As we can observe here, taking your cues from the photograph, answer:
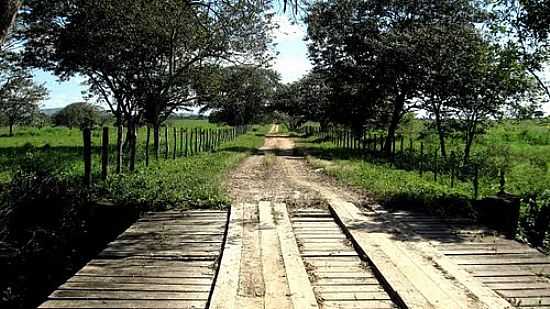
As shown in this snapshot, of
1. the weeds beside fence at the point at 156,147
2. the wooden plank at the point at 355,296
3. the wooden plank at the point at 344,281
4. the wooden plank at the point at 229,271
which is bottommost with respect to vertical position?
the wooden plank at the point at 355,296

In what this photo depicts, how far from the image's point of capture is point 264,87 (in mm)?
85312

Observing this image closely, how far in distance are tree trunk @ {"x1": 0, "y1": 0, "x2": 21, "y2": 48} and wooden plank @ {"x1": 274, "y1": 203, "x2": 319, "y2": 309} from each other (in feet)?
15.8

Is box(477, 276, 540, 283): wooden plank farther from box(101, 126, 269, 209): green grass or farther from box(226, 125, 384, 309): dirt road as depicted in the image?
box(101, 126, 269, 209): green grass

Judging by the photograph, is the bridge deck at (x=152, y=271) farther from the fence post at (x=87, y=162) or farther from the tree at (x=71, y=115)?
the tree at (x=71, y=115)

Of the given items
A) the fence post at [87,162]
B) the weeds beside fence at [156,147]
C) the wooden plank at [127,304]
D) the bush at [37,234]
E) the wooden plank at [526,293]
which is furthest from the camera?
the weeds beside fence at [156,147]

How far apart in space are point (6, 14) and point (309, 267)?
5.22m

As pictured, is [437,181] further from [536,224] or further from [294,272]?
[294,272]

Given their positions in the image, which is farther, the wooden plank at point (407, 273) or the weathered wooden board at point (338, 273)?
the weathered wooden board at point (338, 273)

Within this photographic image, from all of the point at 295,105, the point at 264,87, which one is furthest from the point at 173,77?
the point at 264,87

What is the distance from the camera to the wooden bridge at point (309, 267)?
506 centimetres

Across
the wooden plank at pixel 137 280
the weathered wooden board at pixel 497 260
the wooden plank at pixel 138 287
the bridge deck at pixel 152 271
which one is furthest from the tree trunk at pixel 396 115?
the wooden plank at pixel 138 287

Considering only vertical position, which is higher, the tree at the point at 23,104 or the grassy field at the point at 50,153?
the tree at the point at 23,104

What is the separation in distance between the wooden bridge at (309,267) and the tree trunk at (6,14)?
333 cm

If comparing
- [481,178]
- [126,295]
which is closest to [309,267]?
[126,295]
